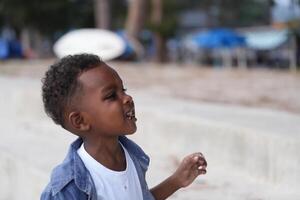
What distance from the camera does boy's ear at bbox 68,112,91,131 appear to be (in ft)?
5.71

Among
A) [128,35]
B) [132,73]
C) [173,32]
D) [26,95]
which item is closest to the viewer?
[26,95]

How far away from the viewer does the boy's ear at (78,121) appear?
5.71ft

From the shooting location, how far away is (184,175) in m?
2.00

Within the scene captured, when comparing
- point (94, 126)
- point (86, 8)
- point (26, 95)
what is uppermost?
point (94, 126)

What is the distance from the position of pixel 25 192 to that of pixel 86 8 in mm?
37376

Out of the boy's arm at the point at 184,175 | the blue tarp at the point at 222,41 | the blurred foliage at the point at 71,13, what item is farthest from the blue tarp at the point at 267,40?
the boy's arm at the point at 184,175

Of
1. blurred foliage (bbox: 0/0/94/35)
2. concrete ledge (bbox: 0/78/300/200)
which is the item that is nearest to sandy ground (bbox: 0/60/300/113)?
concrete ledge (bbox: 0/78/300/200)

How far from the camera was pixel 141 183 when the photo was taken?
187 cm

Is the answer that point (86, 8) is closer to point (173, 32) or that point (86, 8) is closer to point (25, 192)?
point (173, 32)

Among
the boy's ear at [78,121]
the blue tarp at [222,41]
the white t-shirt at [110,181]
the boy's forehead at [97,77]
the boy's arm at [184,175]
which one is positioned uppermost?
the boy's forehead at [97,77]

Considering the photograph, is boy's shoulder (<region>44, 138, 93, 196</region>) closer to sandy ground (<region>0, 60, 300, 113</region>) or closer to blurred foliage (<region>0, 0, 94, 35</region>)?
sandy ground (<region>0, 60, 300, 113</region>)

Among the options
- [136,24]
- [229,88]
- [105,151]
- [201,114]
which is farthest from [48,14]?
[105,151]

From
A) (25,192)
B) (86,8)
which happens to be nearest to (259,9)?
(86,8)

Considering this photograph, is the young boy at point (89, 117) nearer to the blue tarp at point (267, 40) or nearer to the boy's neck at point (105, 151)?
the boy's neck at point (105, 151)
